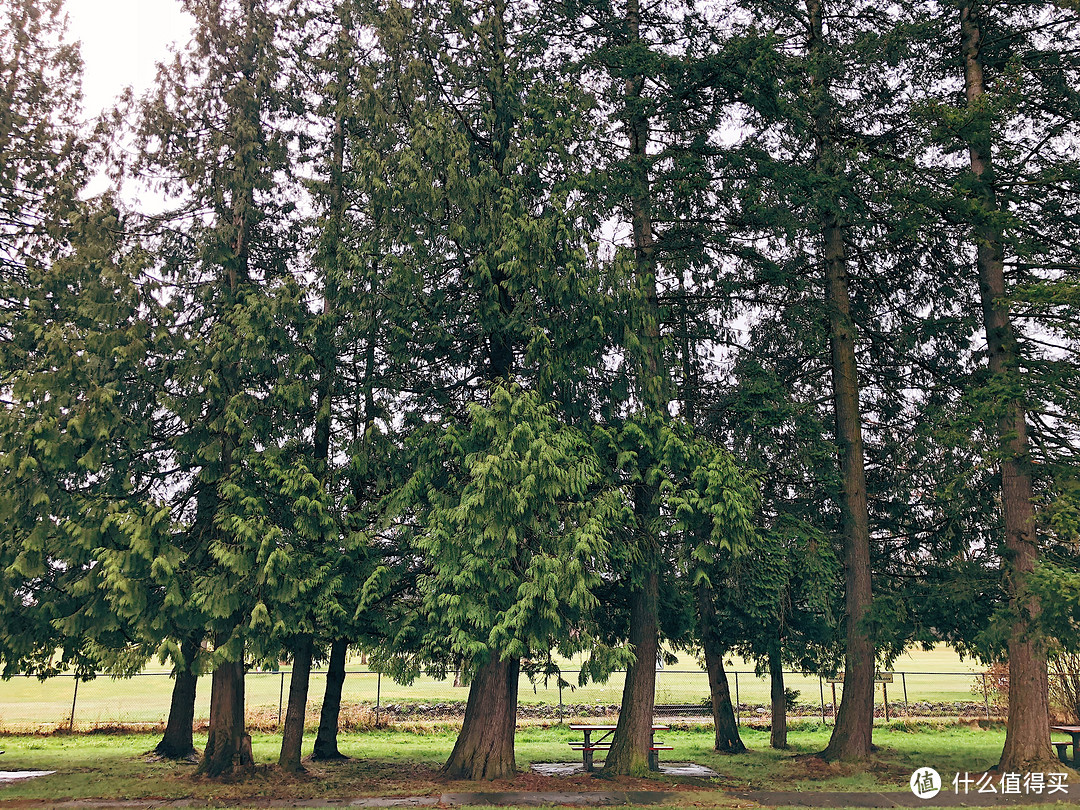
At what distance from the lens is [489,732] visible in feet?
40.5

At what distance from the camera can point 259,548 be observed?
11289mm

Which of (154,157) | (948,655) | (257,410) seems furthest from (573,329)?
(948,655)

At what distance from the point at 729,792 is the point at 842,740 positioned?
3.55m

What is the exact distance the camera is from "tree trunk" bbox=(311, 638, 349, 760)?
1459 cm

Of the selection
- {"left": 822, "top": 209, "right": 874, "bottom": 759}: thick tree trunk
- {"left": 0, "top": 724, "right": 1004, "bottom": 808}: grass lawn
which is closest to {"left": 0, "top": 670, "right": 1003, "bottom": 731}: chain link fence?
{"left": 0, "top": 724, "right": 1004, "bottom": 808}: grass lawn

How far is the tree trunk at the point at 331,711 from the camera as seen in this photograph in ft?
47.9

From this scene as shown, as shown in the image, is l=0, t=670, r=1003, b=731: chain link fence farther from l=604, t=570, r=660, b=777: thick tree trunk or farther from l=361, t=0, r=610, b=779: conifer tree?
l=361, t=0, r=610, b=779: conifer tree

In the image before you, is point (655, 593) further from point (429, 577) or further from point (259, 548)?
point (259, 548)

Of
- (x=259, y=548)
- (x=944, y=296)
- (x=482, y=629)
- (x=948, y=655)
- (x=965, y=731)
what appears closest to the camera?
(x=482, y=629)

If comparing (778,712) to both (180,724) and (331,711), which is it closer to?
(331,711)

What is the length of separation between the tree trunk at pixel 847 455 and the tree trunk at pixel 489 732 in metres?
5.97

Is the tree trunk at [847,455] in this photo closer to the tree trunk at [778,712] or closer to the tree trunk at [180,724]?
the tree trunk at [778,712]

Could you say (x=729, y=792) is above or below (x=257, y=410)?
below

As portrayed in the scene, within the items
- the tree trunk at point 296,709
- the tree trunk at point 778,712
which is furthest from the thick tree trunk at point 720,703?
the tree trunk at point 296,709
